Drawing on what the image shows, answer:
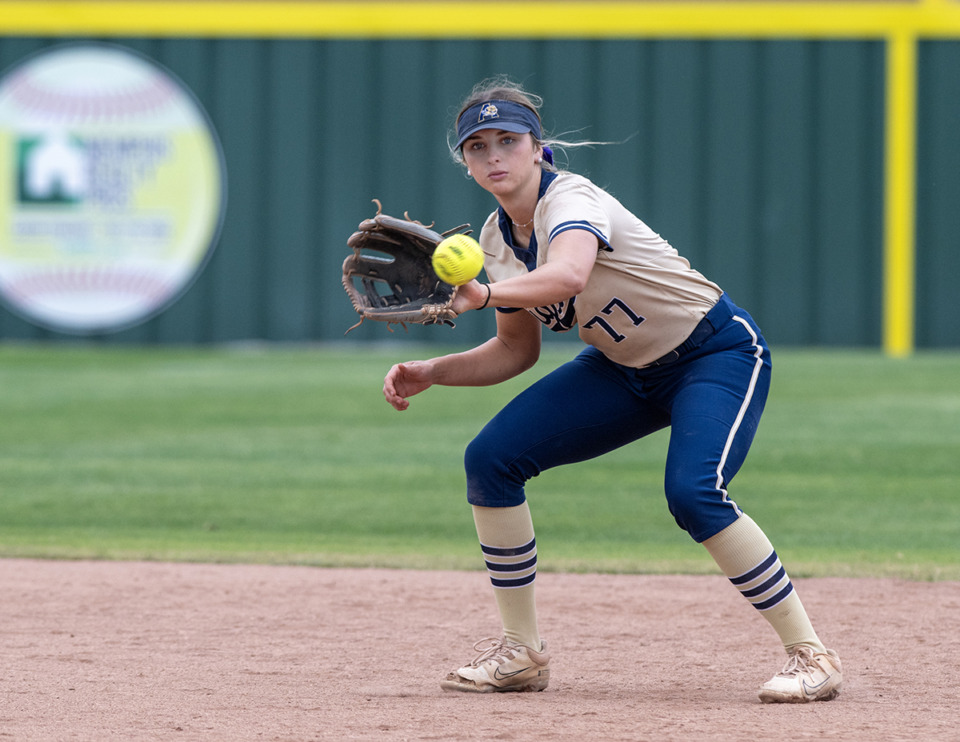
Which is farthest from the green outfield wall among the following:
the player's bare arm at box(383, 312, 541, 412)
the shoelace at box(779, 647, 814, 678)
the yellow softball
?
the yellow softball

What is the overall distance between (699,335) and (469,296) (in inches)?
31.8

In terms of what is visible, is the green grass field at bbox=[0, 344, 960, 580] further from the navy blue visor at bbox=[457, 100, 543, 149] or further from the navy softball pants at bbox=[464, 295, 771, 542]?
the navy blue visor at bbox=[457, 100, 543, 149]

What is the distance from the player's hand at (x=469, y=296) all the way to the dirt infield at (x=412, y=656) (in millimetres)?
991

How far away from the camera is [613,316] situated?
12.1 feet

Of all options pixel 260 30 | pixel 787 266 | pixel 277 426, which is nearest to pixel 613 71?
pixel 787 266

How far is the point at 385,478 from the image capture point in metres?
7.86

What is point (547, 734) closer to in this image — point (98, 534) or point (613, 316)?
point (613, 316)

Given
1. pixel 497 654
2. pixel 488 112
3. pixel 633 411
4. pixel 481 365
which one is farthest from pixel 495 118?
pixel 497 654

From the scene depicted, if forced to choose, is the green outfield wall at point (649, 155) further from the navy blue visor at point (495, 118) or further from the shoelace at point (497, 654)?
the navy blue visor at point (495, 118)

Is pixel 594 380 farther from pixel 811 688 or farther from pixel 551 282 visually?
pixel 811 688

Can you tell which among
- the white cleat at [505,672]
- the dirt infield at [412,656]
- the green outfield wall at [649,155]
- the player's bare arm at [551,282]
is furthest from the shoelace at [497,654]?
the green outfield wall at [649,155]

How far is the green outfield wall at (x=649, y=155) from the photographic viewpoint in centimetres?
1434

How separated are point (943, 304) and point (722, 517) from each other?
38.7 ft

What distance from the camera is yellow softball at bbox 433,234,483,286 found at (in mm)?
3170
